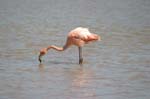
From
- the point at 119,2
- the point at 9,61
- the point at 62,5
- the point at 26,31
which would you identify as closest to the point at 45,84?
the point at 9,61

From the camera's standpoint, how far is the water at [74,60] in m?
10.6

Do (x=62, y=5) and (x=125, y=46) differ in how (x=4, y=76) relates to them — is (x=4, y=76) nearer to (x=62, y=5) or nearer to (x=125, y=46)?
(x=125, y=46)

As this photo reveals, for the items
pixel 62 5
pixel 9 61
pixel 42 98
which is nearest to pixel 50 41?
pixel 9 61

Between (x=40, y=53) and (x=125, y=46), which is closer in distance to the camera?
(x=40, y=53)

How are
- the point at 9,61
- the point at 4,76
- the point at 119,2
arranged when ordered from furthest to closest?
the point at 119,2 → the point at 9,61 → the point at 4,76

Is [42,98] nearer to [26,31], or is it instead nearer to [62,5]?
[26,31]

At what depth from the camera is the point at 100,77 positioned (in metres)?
12.0

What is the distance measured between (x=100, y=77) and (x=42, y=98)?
2.28m

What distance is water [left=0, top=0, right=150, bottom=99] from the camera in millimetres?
10648

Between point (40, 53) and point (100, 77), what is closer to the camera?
point (100, 77)

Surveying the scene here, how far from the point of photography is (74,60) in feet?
46.5

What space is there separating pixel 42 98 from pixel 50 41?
23.7ft

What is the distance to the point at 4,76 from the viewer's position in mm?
11992

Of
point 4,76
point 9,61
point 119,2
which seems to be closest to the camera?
point 4,76
